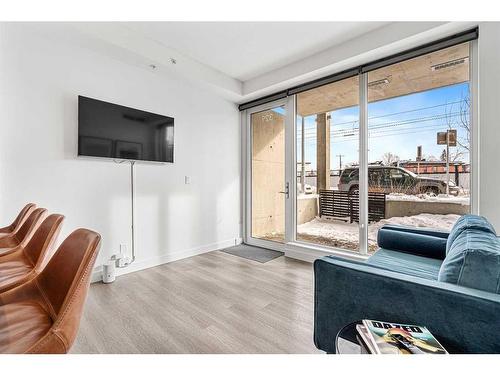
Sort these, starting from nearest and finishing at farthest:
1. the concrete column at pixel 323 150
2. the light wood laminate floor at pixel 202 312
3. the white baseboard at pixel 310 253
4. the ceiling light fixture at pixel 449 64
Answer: the light wood laminate floor at pixel 202 312 → the ceiling light fixture at pixel 449 64 → the white baseboard at pixel 310 253 → the concrete column at pixel 323 150

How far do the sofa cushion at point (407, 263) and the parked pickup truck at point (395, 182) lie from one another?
0.94m

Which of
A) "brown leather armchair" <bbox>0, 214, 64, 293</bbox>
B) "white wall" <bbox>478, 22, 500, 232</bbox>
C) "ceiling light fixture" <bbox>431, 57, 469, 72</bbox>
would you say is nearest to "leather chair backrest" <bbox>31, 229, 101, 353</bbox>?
"brown leather armchair" <bbox>0, 214, 64, 293</bbox>

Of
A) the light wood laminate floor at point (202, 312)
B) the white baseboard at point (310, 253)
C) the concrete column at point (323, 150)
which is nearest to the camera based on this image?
the light wood laminate floor at point (202, 312)

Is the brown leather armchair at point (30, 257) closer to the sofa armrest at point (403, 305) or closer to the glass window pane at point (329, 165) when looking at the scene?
the sofa armrest at point (403, 305)

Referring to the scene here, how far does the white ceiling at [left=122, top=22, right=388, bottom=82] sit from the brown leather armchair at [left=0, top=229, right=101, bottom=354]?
2502 mm

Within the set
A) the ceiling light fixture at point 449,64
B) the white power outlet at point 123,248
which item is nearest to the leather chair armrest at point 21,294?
the white power outlet at point 123,248

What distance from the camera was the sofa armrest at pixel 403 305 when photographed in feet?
3.15

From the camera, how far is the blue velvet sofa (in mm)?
971

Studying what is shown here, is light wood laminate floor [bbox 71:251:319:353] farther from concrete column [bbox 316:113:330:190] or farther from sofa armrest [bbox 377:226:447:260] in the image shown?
concrete column [bbox 316:113:330:190]

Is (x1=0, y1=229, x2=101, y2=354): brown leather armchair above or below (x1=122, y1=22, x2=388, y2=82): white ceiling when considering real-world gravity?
below

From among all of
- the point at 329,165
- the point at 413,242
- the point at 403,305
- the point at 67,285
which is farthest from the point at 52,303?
the point at 329,165
